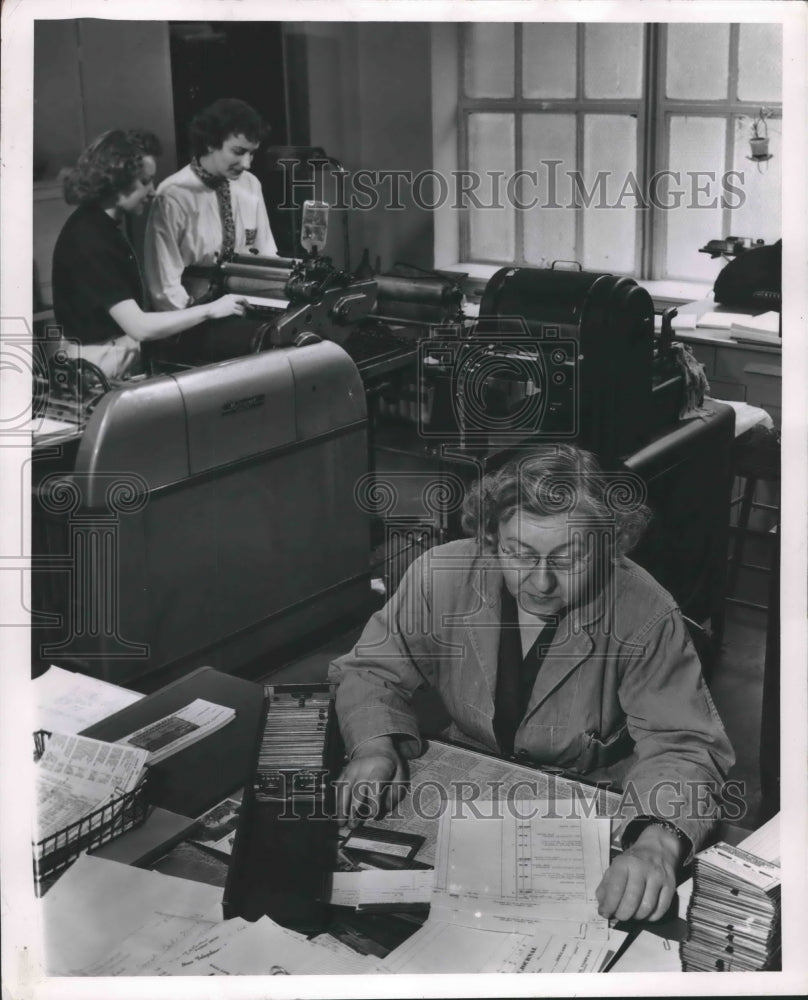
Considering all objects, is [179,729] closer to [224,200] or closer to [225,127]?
[224,200]

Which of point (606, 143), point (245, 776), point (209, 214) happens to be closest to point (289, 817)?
point (245, 776)

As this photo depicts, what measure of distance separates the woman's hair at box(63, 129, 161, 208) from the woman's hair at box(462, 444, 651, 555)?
6.85 ft

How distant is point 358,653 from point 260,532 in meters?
1.49

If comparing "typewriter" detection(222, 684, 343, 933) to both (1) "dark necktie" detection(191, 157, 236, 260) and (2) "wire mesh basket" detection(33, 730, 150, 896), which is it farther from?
(1) "dark necktie" detection(191, 157, 236, 260)

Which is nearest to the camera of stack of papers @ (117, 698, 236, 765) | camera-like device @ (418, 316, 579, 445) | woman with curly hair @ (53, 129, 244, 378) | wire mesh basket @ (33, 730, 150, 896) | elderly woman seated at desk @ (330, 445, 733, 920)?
wire mesh basket @ (33, 730, 150, 896)

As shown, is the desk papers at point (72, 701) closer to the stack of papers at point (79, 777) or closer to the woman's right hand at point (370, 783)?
the stack of papers at point (79, 777)

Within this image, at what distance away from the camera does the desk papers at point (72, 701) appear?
2166 millimetres

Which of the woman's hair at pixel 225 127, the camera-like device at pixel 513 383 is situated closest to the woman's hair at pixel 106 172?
the woman's hair at pixel 225 127

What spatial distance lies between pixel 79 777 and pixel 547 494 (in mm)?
972

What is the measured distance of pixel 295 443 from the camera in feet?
12.1

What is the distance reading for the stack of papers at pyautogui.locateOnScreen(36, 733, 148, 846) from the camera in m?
1.81

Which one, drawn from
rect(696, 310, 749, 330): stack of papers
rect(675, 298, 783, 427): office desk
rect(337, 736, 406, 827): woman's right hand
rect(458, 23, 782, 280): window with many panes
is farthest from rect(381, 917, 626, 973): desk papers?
rect(696, 310, 749, 330): stack of papers

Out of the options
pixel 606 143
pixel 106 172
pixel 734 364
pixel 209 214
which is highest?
pixel 606 143

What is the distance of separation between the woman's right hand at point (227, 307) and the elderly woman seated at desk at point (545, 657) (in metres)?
1.81
